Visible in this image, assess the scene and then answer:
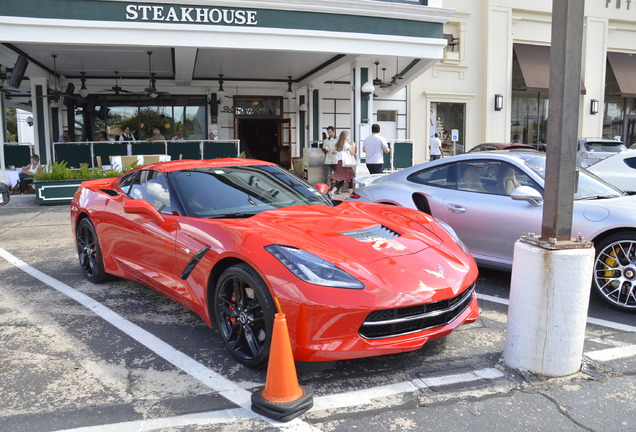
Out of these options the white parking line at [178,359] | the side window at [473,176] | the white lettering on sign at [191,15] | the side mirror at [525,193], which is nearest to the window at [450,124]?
the white lettering on sign at [191,15]

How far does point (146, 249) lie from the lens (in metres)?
4.49

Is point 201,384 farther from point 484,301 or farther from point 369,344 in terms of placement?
point 484,301

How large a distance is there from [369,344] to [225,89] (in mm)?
17636

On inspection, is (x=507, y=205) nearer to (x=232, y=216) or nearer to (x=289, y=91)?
(x=232, y=216)

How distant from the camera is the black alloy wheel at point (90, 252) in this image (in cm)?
Result: 544

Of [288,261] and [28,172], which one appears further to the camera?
[28,172]

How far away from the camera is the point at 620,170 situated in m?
8.25

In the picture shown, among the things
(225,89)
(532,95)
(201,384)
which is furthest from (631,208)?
(532,95)

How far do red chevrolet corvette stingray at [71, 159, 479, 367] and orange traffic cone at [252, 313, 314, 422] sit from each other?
0.77 ft

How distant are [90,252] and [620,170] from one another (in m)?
7.56

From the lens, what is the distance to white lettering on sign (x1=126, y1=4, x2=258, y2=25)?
12.2 metres

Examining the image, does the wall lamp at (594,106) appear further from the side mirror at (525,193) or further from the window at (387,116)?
the side mirror at (525,193)

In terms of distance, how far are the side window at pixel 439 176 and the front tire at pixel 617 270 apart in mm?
1719

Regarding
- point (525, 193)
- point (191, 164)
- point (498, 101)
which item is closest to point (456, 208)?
point (525, 193)
